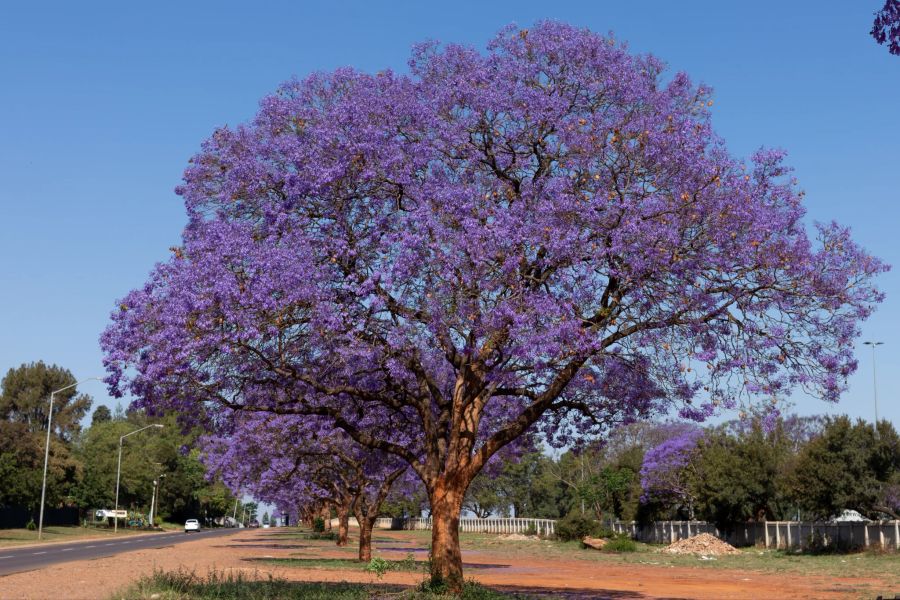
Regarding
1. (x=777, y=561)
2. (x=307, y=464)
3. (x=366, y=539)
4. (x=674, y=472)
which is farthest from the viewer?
(x=674, y=472)

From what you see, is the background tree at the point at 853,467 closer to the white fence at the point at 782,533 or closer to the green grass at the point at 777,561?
the white fence at the point at 782,533

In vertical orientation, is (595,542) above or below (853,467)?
below

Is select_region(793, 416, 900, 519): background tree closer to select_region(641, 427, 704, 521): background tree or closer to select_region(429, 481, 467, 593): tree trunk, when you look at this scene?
select_region(641, 427, 704, 521): background tree

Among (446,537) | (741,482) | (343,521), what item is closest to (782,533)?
(741,482)

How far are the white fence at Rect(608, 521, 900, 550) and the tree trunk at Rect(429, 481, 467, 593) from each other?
34883mm

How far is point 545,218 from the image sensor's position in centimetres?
1842

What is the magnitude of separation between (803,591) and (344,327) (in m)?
17.4

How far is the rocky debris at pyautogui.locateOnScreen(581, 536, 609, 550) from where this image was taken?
67.6 metres

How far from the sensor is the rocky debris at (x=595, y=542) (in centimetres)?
6762

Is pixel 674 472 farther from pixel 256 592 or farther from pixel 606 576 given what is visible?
pixel 256 592

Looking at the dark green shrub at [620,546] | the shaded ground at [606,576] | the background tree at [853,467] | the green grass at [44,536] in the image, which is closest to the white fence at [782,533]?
the background tree at [853,467]

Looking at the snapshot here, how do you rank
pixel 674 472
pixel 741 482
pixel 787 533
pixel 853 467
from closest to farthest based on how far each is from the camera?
1. pixel 853 467
2. pixel 787 533
3. pixel 741 482
4. pixel 674 472

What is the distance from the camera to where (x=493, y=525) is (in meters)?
118

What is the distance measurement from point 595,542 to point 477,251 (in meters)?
54.4
